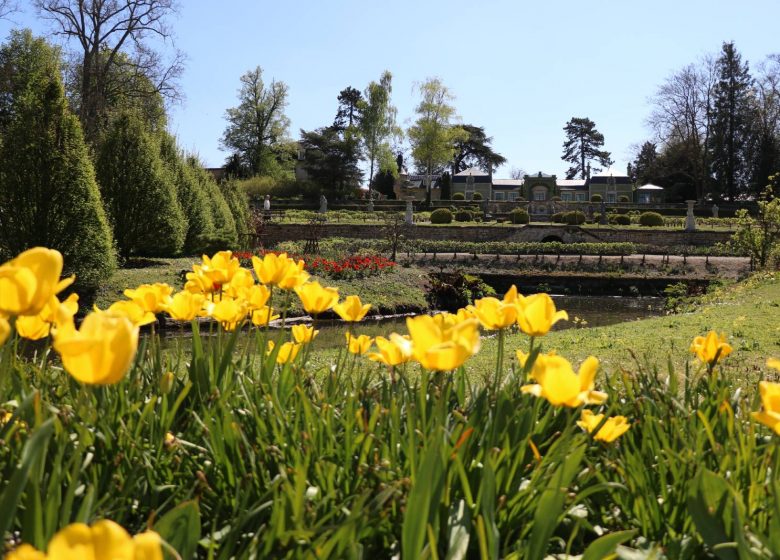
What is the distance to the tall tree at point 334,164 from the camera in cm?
5091

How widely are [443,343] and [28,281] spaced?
752 mm

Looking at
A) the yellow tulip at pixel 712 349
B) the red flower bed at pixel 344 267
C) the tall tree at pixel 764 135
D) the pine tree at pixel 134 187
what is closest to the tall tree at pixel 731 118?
the tall tree at pixel 764 135

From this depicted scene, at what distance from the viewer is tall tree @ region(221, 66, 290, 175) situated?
53.8 metres

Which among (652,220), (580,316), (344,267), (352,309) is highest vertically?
(652,220)

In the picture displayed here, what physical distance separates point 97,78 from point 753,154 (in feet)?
142

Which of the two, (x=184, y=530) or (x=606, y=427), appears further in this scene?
(x=606, y=427)

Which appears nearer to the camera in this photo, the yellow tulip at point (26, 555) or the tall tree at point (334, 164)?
the yellow tulip at point (26, 555)

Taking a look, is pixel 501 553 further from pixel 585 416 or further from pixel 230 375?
pixel 230 375

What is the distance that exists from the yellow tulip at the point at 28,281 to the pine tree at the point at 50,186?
1207 cm

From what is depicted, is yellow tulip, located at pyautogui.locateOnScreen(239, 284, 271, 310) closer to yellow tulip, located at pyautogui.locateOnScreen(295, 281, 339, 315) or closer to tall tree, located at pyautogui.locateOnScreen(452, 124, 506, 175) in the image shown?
yellow tulip, located at pyautogui.locateOnScreen(295, 281, 339, 315)

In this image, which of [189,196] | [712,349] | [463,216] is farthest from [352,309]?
[463,216]

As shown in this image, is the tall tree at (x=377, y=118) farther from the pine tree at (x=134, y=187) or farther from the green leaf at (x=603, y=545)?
the green leaf at (x=603, y=545)

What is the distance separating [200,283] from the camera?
94.5 inches

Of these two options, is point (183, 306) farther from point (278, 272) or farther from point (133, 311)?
point (278, 272)
